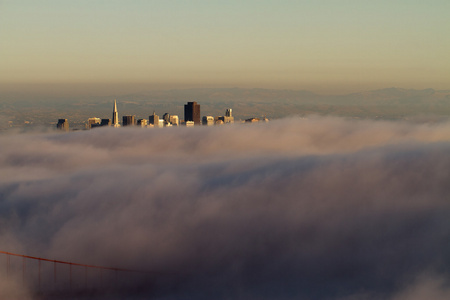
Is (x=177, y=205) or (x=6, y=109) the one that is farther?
(x=6, y=109)

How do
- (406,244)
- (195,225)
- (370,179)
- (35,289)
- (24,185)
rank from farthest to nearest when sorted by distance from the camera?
(24,185) → (370,179) → (195,225) → (406,244) → (35,289)

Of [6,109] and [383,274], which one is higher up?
[6,109]

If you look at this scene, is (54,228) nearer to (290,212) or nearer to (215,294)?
(215,294)

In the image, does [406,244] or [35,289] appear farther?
[406,244]

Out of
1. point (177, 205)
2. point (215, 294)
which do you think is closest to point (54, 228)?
point (177, 205)

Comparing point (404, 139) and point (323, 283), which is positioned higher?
point (404, 139)

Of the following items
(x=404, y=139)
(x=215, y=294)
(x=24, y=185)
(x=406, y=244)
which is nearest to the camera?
(x=215, y=294)

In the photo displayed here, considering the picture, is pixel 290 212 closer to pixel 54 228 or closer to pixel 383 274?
pixel 383 274

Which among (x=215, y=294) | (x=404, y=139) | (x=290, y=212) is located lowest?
(x=215, y=294)

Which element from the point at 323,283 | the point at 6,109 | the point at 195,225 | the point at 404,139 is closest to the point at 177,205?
the point at 195,225
